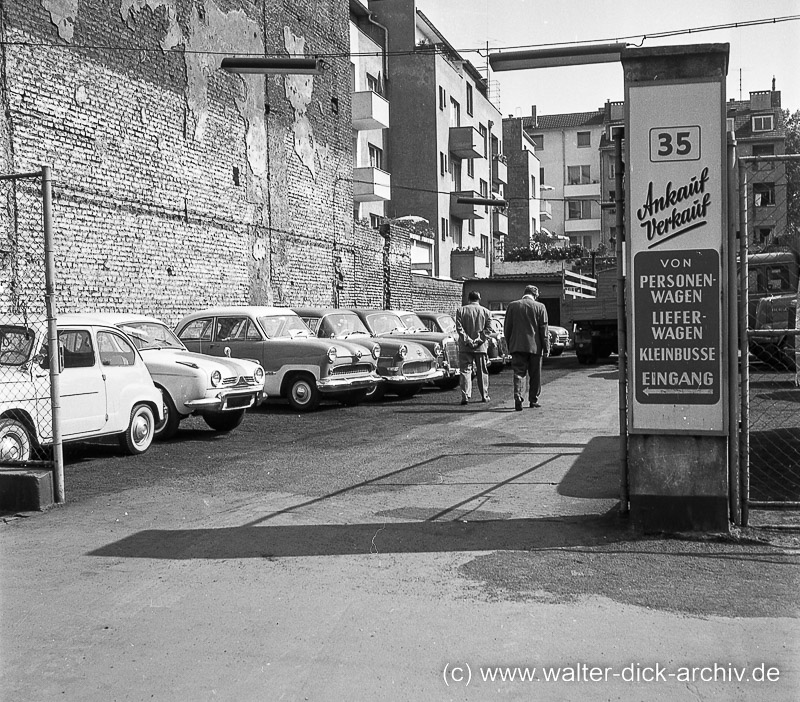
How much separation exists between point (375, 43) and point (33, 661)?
36166mm

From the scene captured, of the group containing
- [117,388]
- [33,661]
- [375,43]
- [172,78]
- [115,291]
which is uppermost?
[375,43]

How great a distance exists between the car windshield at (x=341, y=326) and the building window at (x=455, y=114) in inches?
1107

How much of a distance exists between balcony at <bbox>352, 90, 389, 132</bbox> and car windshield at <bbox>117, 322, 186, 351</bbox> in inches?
845

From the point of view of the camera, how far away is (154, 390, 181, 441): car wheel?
36.6 feet

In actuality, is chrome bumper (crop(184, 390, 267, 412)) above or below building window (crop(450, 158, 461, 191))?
below

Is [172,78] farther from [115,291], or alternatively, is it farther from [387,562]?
[387,562]

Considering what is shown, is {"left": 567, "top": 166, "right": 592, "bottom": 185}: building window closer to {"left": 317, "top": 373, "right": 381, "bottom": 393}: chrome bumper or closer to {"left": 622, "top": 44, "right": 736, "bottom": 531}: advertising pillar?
{"left": 317, "top": 373, "right": 381, "bottom": 393}: chrome bumper

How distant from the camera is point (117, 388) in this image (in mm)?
9594

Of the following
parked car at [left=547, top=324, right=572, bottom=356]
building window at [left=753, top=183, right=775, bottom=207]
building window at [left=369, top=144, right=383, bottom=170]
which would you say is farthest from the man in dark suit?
building window at [left=369, top=144, right=383, bottom=170]

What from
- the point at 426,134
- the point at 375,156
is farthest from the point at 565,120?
the point at 375,156

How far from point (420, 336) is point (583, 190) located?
190ft

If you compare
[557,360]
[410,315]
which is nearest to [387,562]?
[410,315]

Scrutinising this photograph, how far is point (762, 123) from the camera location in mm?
61562

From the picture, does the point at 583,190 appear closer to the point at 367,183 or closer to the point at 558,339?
the point at 367,183
